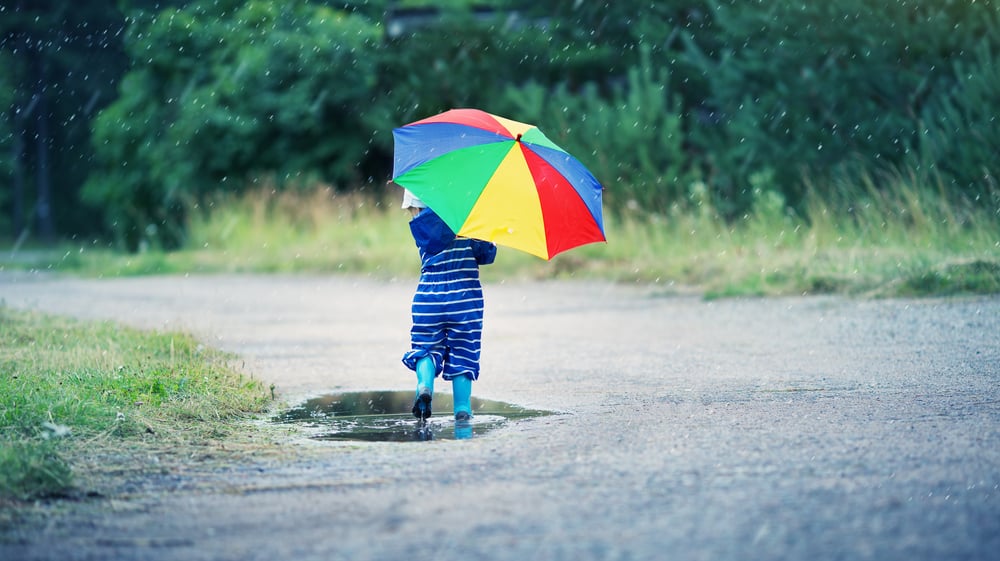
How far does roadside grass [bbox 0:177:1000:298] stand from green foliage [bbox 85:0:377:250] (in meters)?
4.15

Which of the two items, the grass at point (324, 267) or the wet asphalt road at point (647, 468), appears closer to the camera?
the wet asphalt road at point (647, 468)

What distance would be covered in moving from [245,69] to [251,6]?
1.45 meters

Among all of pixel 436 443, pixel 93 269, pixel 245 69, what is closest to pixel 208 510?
pixel 436 443

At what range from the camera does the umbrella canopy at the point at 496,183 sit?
21.5 feet

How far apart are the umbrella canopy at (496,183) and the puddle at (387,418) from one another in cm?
93

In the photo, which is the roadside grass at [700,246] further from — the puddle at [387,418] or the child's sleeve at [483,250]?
the child's sleeve at [483,250]

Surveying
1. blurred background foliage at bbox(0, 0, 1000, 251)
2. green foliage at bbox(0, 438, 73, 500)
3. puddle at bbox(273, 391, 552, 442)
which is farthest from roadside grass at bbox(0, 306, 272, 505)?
blurred background foliage at bbox(0, 0, 1000, 251)

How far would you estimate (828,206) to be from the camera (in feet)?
62.2

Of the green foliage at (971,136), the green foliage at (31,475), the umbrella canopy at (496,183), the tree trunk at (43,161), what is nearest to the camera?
the green foliage at (31,475)

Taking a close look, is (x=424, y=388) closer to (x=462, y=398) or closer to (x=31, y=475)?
(x=462, y=398)

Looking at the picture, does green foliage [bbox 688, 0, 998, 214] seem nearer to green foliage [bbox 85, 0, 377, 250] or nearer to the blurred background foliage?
the blurred background foliage

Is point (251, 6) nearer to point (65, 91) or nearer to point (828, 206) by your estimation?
Result: point (828, 206)

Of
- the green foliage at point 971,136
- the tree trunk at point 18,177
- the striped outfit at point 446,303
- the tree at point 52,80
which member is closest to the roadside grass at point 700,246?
the green foliage at point 971,136

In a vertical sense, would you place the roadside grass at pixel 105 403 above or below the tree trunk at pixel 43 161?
below
